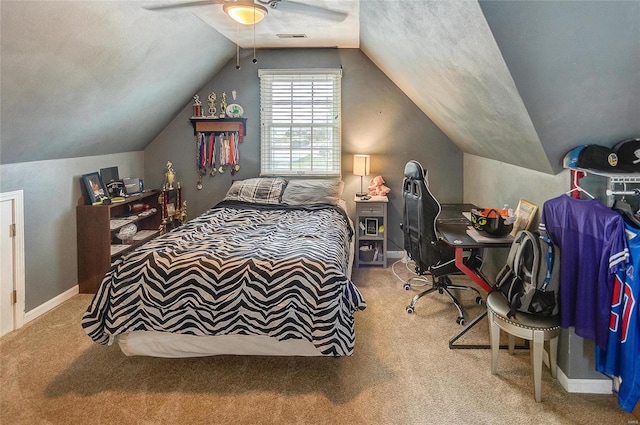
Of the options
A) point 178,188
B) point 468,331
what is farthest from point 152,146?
point 468,331

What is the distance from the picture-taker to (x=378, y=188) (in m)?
4.88

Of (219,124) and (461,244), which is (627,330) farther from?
(219,124)

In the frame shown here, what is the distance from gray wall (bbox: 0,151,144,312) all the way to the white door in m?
0.13

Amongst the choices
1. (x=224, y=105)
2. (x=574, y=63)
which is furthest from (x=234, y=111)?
(x=574, y=63)

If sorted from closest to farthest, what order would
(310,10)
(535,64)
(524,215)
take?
(535,64), (524,215), (310,10)

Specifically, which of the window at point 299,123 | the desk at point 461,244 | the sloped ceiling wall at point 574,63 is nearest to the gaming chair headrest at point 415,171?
the desk at point 461,244

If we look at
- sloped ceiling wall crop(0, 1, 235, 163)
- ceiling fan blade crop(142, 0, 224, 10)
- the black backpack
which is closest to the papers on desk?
the black backpack

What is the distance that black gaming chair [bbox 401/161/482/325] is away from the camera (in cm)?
322

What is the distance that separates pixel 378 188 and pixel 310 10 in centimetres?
208

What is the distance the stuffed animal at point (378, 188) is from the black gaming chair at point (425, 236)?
126 centimetres

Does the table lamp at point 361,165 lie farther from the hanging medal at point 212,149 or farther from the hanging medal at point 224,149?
the hanging medal at point 212,149

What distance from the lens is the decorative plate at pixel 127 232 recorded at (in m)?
4.20

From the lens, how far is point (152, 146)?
16.9 ft

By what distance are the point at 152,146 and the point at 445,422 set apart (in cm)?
443
